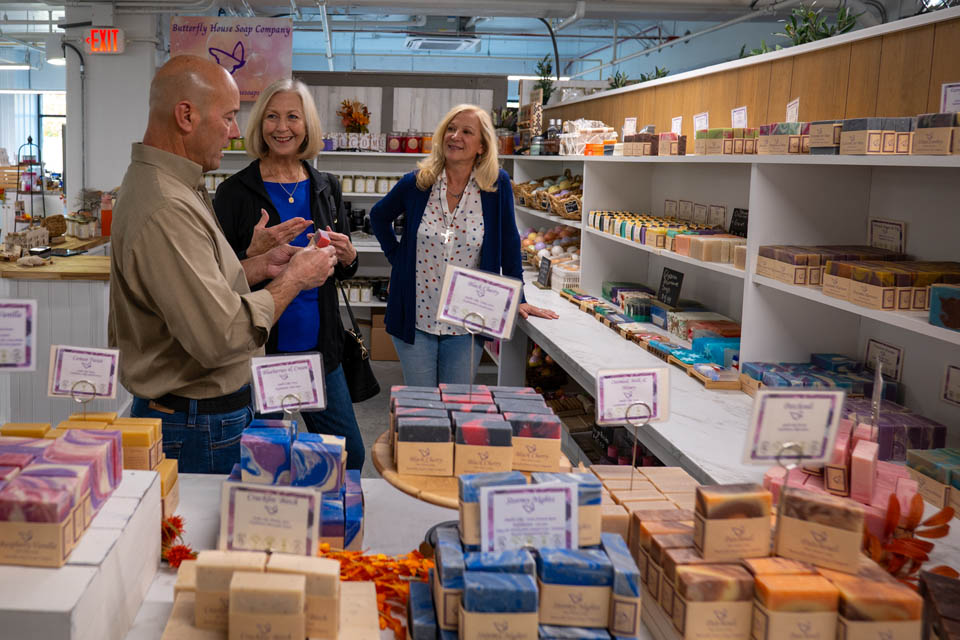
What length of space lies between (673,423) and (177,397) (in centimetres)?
152

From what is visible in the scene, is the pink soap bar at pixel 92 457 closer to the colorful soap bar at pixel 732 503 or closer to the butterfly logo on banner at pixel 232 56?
the colorful soap bar at pixel 732 503

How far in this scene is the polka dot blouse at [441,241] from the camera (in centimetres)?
380

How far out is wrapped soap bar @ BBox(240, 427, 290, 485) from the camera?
1.78m

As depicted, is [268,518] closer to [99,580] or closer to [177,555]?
[99,580]

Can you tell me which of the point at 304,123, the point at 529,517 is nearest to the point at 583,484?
the point at 529,517

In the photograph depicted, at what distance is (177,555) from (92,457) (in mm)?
319

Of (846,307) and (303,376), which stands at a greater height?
(846,307)

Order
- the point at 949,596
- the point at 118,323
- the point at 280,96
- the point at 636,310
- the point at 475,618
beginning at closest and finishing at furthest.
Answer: the point at 475,618
the point at 949,596
the point at 118,323
the point at 280,96
the point at 636,310

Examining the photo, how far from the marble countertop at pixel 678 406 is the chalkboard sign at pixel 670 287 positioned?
208 millimetres

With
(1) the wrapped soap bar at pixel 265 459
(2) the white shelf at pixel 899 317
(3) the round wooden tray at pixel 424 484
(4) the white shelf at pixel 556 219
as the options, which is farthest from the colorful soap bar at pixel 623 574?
(4) the white shelf at pixel 556 219

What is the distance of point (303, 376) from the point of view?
196 centimetres

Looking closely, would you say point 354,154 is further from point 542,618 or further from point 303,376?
point 542,618

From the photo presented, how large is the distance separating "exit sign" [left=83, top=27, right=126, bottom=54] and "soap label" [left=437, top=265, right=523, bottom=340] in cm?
694

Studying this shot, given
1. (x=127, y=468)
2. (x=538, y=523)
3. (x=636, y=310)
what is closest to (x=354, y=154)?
(x=636, y=310)
